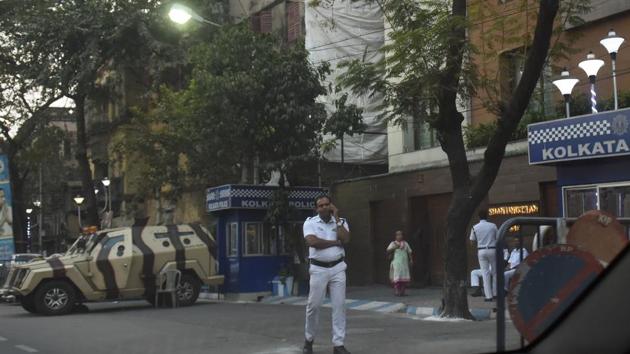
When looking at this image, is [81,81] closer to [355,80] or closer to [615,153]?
[355,80]

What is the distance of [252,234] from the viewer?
805 inches

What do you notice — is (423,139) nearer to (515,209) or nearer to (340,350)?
(515,209)

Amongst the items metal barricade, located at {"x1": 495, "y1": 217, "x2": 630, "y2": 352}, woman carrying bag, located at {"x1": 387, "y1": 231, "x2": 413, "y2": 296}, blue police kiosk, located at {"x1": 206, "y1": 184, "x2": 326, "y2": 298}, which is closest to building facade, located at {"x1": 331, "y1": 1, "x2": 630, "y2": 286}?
woman carrying bag, located at {"x1": 387, "y1": 231, "x2": 413, "y2": 296}

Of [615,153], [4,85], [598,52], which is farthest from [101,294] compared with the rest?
[4,85]

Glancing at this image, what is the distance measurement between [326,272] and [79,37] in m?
22.5

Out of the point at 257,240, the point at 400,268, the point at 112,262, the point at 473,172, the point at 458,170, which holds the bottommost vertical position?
the point at 400,268

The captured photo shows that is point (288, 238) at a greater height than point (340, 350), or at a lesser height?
greater

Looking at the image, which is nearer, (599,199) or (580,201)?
(599,199)

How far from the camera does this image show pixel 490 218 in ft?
60.6

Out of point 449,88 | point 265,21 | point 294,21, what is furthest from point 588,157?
point 265,21

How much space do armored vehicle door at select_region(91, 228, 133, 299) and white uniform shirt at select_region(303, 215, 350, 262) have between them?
9543 millimetres

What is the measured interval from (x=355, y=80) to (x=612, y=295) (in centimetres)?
994

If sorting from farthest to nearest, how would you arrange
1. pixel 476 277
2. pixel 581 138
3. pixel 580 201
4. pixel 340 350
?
pixel 476 277
pixel 580 201
pixel 581 138
pixel 340 350

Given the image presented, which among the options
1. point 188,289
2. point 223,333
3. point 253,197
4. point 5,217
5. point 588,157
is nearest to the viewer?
point 223,333
